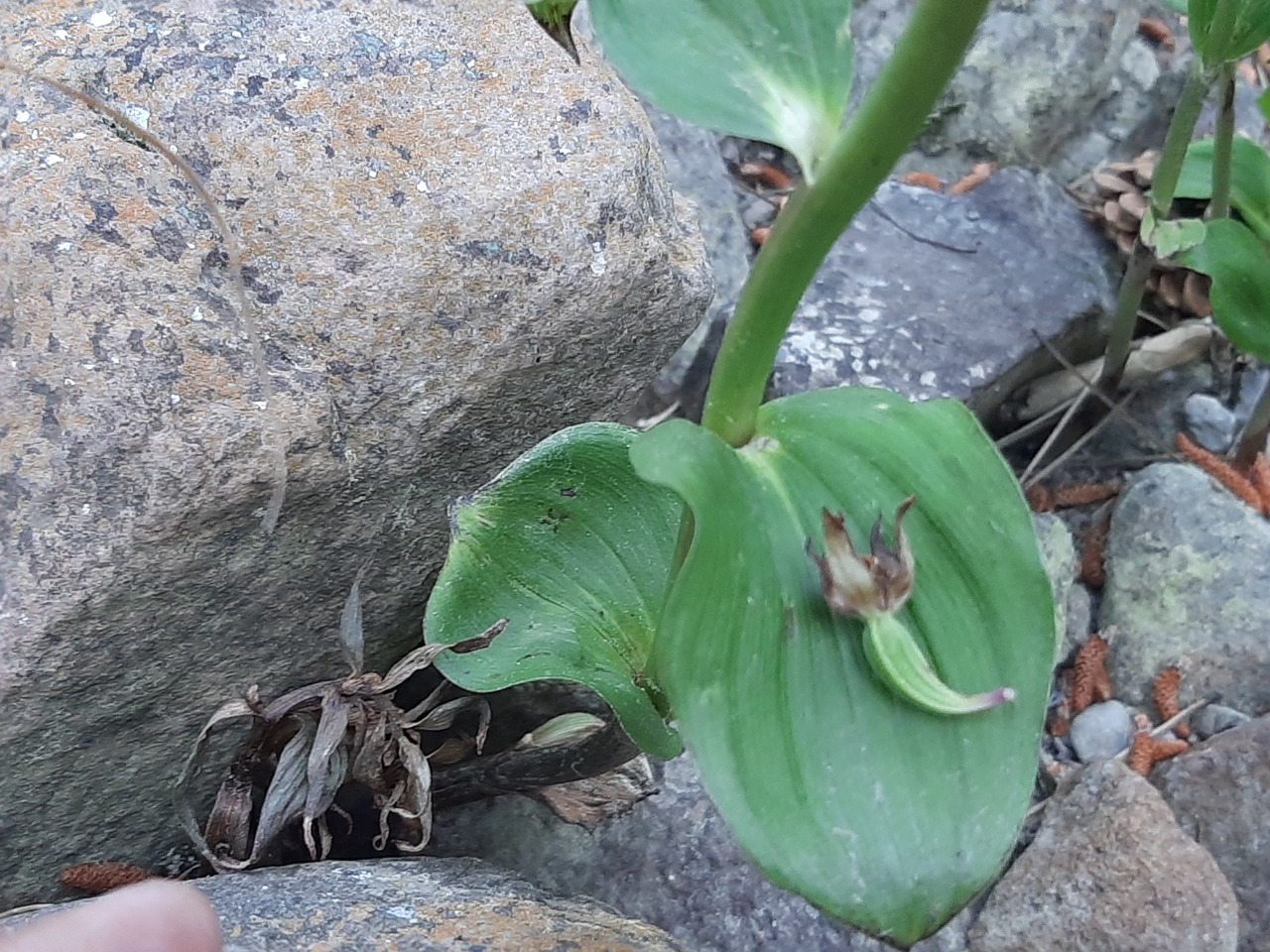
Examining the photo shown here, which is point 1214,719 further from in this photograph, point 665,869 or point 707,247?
point 707,247

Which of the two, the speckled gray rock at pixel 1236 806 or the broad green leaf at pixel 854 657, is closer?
the broad green leaf at pixel 854 657

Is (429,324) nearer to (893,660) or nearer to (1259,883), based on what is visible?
(893,660)

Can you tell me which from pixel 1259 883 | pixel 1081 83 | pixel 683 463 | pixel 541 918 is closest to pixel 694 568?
pixel 683 463

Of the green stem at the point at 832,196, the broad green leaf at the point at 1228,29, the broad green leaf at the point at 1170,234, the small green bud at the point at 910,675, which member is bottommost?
the broad green leaf at the point at 1170,234

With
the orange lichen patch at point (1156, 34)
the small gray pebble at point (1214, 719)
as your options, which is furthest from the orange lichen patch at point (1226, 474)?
the orange lichen patch at point (1156, 34)

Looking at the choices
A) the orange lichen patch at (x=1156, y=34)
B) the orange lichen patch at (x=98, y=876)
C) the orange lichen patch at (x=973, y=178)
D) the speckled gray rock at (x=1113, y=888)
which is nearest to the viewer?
the orange lichen patch at (x=98, y=876)

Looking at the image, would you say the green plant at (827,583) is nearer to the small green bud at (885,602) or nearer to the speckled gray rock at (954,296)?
the small green bud at (885,602)

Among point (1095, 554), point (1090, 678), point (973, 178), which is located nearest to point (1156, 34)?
point (973, 178)

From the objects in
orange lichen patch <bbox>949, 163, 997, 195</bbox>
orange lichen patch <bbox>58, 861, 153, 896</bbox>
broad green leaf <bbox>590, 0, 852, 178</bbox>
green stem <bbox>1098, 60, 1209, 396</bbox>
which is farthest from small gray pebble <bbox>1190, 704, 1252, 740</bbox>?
orange lichen patch <bbox>58, 861, 153, 896</bbox>
